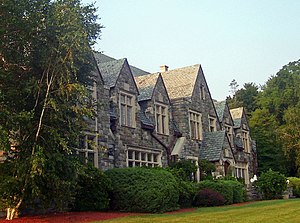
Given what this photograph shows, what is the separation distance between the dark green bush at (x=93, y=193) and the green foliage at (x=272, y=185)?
51.2 ft

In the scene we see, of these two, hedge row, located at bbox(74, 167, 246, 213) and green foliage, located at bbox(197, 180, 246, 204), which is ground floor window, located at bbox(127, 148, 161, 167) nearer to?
green foliage, located at bbox(197, 180, 246, 204)

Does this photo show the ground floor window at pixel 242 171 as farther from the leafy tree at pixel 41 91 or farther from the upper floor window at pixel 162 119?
the leafy tree at pixel 41 91

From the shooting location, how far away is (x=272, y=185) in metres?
30.7

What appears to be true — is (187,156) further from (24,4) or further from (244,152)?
(24,4)

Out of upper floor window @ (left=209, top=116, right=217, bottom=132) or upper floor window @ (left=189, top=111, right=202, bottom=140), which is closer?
upper floor window @ (left=189, top=111, right=202, bottom=140)

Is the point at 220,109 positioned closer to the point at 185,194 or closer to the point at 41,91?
the point at 185,194

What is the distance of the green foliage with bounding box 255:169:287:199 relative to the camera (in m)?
30.6

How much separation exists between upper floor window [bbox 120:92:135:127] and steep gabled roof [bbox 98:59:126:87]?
908 millimetres

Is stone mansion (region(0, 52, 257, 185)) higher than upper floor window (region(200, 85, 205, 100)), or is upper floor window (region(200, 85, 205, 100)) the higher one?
upper floor window (region(200, 85, 205, 100))

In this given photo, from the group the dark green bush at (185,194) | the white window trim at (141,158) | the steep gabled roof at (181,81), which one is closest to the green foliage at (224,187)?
the dark green bush at (185,194)

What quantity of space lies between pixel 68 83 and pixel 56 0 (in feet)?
9.81

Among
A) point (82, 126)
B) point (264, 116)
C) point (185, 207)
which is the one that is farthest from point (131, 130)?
point (264, 116)

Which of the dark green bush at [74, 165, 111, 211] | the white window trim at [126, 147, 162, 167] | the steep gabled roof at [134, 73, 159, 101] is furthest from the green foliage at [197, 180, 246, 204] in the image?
the dark green bush at [74, 165, 111, 211]

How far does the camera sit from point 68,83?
47.6 ft
